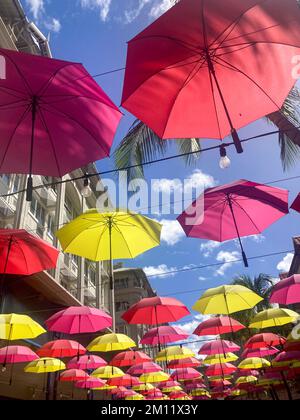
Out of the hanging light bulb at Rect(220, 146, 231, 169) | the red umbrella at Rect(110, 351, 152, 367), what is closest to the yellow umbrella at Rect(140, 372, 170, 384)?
the red umbrella at Rect(110, 351, 152, 367)

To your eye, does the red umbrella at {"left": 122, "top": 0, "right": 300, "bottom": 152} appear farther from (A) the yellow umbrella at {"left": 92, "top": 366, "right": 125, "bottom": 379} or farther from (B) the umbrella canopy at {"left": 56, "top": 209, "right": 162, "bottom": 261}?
(A) the yellow umbrella at {"left": 92, "top": 366, "right": 125, "bottom": 379}

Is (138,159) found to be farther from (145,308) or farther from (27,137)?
(27,137)

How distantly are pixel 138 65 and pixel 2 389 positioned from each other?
15558 millimetres

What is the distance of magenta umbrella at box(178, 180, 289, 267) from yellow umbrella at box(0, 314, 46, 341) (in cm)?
562

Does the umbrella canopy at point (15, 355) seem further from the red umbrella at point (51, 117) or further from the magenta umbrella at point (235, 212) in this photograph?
the red umbrella at point (51, 117)

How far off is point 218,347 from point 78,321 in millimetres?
7671

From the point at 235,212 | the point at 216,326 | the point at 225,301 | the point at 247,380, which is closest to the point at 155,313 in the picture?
the point at 225,301

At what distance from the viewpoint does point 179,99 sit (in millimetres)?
4465

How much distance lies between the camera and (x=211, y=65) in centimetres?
405

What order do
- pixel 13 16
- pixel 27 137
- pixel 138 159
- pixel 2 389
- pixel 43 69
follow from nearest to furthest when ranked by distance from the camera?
pixel 43 69
pixel 27 137
pixel 138 159
pixel 2 389
pixel 13 16

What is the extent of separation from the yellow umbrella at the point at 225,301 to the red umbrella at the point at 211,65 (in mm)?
6325

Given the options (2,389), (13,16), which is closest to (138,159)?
(2,389)

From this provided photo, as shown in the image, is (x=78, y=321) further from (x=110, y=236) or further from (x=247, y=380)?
(x=247, y=380)

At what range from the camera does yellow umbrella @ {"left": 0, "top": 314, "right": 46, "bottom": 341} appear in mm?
9305
